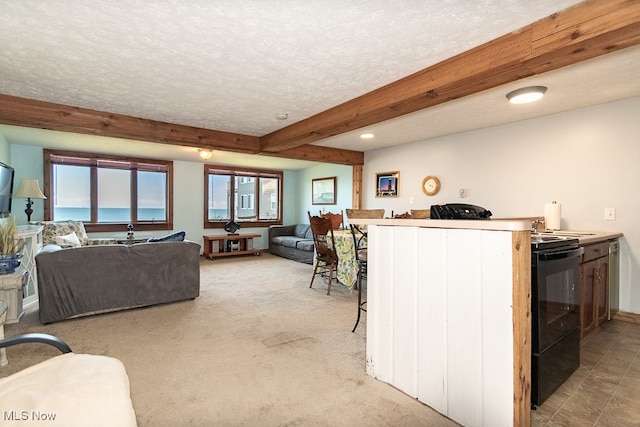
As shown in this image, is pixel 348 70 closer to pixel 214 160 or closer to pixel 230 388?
pixel 230 388

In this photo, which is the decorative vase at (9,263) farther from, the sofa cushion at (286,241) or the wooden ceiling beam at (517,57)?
the sofa cushion at (286,241)

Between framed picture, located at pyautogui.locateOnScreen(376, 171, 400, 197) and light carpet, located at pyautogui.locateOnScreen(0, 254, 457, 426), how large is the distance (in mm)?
2170

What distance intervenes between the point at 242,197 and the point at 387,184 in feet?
12.8

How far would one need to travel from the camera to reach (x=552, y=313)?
178 centimetres

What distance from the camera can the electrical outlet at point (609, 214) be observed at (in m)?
3.20

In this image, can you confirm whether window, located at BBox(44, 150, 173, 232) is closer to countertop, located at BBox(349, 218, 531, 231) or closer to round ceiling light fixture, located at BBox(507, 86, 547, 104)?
countertop, located at BBox(349, 218, 531, 231)

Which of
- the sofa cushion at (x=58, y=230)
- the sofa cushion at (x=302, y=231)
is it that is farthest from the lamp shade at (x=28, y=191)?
the sofa cushion at (x=302, y=231)

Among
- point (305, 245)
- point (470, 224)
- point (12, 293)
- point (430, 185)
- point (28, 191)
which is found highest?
point (430, 185)

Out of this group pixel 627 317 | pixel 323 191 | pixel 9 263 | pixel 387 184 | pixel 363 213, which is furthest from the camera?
pixel 323 191

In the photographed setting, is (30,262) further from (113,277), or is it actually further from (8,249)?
(113,277)

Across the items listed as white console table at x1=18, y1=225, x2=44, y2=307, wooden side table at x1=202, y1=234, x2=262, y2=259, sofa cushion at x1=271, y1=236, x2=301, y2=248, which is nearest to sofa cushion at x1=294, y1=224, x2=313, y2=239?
sofa cushion at x1=271, y1=236, x2=301, y2=248

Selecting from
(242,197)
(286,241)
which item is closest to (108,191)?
(242,197)

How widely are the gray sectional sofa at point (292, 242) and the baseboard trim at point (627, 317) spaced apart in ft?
14.4

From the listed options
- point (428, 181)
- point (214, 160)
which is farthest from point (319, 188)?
point (428, 181)
